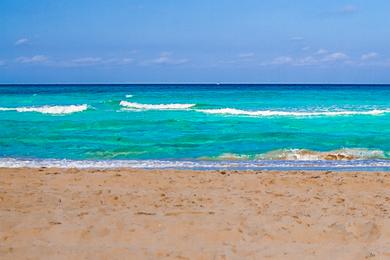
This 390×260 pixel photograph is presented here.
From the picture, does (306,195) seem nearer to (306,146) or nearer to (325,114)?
(306,146)

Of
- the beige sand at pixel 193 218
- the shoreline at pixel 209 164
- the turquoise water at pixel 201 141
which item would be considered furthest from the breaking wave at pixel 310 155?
the beige sand at pixel 193 218

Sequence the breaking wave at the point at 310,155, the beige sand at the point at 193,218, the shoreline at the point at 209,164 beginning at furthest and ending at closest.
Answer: the breaking wave at the point at 310,155 → the shoreline at the point at 209,164 → the beige sand at the point at 193,218

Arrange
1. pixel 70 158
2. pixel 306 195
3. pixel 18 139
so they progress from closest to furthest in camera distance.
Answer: pixel 306 195 < pixel 70 158 < pixel 18 139

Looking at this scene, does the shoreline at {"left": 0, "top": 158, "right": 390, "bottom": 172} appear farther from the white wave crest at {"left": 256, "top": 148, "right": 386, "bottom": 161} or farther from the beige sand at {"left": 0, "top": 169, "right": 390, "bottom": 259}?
the beige sand at {"left": 0, "top": 169, "right": 390, "bottom": 259}

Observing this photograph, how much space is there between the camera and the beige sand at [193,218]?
4.98 m

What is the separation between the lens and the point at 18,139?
1666cm

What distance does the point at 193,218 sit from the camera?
5.93 metres

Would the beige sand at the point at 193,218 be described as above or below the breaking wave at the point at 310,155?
above

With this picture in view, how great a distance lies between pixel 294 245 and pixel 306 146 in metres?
10.3

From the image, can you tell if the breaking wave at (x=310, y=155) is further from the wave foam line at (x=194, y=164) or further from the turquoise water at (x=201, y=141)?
the wave foam line at (x=194, y=164)

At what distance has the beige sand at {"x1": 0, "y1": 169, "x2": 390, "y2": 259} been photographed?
4984 millimetres

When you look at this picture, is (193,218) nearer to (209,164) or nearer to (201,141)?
(209,164)

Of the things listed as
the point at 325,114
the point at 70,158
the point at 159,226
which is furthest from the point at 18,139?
the point at 325,114

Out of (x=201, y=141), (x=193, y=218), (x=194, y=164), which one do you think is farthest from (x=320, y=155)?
(x=193, y=218)
